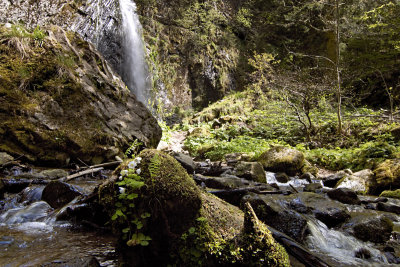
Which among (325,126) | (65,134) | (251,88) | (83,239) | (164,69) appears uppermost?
(164,69)

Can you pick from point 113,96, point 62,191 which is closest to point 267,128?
point 113,96

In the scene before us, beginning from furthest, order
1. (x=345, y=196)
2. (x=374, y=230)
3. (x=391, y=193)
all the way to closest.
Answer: (x=391, y=193)
(x=345, y=196)
(x=374, y=230)

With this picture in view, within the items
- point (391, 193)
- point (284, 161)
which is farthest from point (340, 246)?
point (284, 161)

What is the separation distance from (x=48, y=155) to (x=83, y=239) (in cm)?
331

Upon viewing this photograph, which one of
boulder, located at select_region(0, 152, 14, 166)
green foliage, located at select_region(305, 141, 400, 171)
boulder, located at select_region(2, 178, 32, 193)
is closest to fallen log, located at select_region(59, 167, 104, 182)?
boulder, located at select_region(2, 178, 32, 193)

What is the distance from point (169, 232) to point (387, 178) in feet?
18.0

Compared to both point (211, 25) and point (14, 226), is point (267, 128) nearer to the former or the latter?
point (211, 25)

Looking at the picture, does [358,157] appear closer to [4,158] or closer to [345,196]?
[345,196]

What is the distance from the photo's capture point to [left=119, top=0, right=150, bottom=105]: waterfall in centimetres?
1238

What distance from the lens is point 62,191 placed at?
10.3 feet

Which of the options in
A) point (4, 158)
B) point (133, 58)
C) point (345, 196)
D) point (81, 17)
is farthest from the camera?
point (133, 58)

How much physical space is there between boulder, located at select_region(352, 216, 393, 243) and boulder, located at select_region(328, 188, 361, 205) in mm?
1083

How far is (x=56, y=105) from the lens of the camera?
541 cm

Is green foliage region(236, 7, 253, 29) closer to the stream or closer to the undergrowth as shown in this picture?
the undergrowth
